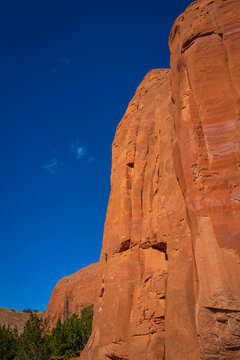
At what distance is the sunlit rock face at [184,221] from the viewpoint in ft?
32.8

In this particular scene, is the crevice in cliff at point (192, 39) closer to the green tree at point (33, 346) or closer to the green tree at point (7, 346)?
the green tree at point (33, 346)

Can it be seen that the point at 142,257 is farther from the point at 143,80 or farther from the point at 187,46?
the point at 143,80

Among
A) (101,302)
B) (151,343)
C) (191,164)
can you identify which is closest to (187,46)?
(191,164)

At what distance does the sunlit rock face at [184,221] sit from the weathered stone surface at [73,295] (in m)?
36.1

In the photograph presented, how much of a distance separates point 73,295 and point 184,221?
47.0 metres

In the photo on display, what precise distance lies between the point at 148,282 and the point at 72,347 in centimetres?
1634

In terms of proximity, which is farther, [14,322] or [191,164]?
[14,322]

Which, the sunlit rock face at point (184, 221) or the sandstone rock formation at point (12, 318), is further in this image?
the sandstone rock formation at point (12, 318)

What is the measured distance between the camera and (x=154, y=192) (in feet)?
57.2

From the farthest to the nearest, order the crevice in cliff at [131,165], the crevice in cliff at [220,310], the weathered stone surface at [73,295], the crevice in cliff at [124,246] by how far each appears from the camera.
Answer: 1. the weathered stone surface at [73,295]
2. the crevice in cliff at [131,165]
3. the crevice in cliff at [124,246]
4. the crevice in cliff at [220,310]

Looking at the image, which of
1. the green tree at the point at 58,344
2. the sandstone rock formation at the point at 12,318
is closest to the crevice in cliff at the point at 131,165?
the green tree at the point at 58,344

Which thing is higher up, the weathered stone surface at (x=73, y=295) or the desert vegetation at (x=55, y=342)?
the weathered stone surface at (x=73, y=295)

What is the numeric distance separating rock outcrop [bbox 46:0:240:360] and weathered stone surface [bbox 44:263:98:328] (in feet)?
119

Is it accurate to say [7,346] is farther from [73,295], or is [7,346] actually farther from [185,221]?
[185,221]
